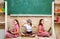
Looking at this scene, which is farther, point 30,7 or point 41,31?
point 30,7

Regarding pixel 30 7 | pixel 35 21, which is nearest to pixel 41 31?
pixel 35 21

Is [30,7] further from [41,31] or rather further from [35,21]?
[41,31]

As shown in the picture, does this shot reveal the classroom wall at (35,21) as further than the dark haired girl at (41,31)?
Yes

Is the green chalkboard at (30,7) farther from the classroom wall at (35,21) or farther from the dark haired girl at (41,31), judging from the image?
the dark haired girl at (41,31)

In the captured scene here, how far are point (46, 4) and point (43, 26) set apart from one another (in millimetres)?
596

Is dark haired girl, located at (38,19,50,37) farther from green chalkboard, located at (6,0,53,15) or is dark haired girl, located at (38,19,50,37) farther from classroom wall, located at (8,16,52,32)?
green chalkboard, located at (6,0,53,15)

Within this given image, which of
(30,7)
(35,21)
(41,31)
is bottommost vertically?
(41,31)

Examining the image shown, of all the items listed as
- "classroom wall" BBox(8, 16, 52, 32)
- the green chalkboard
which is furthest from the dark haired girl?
the green chalkboard

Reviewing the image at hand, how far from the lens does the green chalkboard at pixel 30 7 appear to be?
4715 millimetres

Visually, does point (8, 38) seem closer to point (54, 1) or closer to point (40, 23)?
point (40, 23)

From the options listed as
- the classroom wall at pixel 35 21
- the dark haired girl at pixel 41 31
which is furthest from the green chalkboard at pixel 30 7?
the dark haired girl at pixel 41 31

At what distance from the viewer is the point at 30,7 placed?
15.5 ft

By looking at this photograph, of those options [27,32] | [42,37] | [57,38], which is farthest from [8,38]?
[57,38]

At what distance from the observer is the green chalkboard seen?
471cm
